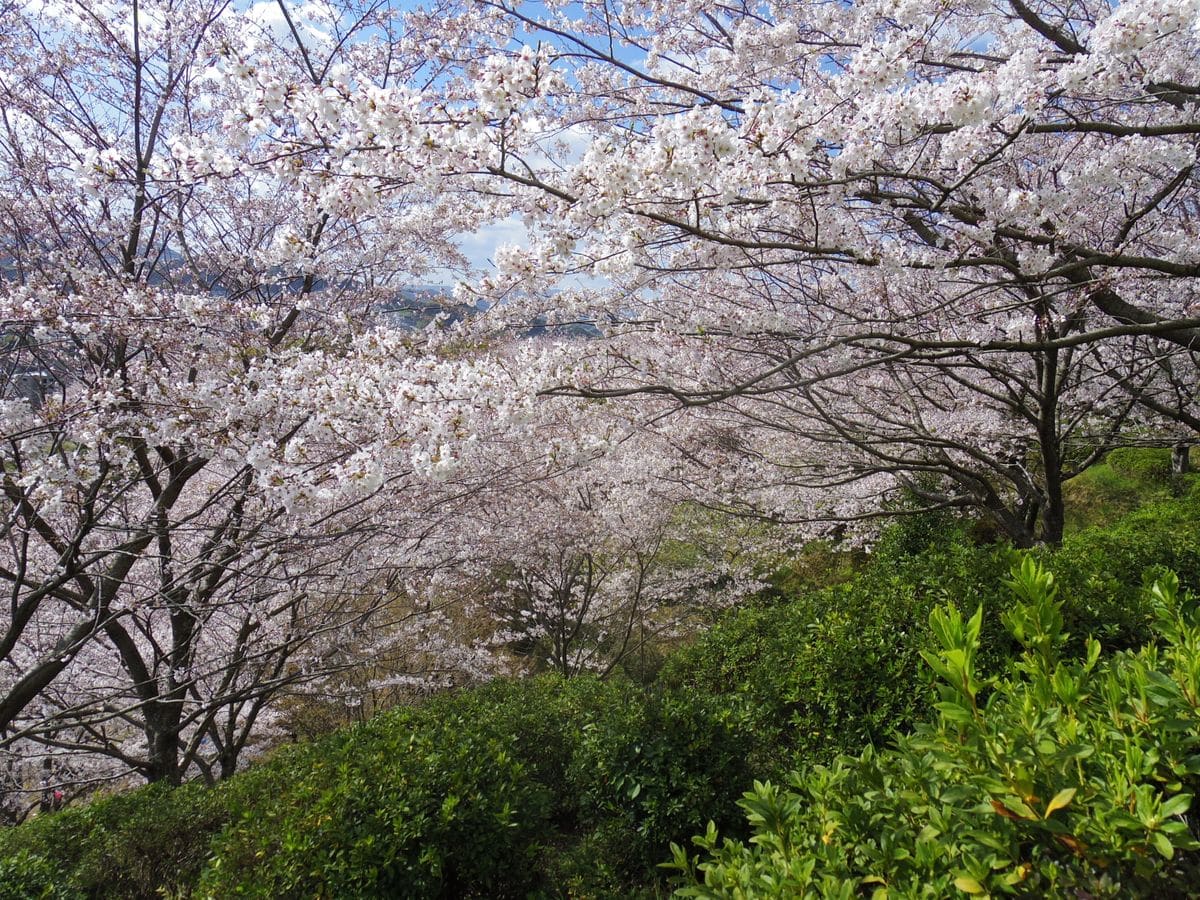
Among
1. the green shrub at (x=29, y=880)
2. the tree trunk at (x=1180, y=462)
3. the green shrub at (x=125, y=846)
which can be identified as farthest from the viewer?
the tree trunk at (x=1180, y=462)

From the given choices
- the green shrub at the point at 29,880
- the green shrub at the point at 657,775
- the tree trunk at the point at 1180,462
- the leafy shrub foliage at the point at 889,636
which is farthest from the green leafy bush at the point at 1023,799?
the tree trunk at the point at 1180,462

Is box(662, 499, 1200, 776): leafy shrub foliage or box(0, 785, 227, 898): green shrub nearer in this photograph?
box(662, 499, 1200, 776): leafy shrub foliage

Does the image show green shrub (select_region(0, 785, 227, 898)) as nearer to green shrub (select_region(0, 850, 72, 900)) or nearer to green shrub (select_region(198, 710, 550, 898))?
green shrub (select_region(0, 850, 72, 900))

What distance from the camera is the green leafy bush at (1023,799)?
46.0 inches

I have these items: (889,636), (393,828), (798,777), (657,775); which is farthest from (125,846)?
(889,636)

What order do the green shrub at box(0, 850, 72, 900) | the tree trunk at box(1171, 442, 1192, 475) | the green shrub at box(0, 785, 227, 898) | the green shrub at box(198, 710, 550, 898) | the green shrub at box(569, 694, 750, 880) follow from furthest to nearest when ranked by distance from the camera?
the tree trunk at box(1171, 442, 1192, 475) → the green shrub at box(0, 785, 227, 898) → the green shrub at box(569, 694, 750, 880) → the green shrub at box(0, 850, 72, 900) → the green shrub at box(198, 710, 550, 898)

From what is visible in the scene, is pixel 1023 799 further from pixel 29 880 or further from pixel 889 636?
pixel 29 880

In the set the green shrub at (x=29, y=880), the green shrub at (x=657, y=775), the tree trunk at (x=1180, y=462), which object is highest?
the tree trunk at (x=1180, y=462)

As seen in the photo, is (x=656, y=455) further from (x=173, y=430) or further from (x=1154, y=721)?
(x=1154, y=721)

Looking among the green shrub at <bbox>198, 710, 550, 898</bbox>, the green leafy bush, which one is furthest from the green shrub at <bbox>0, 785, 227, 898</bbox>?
the green leafy bush

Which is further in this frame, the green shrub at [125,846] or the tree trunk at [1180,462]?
the tree trunk at [1180,462]

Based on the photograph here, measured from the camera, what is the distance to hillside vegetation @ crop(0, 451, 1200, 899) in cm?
127

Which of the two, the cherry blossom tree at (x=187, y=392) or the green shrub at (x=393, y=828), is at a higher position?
the cherry blossom tree at (x=187, y=392)

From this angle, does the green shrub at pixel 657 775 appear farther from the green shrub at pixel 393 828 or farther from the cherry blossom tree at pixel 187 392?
the cherry blossom tree at pixel 187 392
